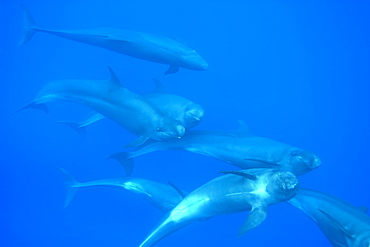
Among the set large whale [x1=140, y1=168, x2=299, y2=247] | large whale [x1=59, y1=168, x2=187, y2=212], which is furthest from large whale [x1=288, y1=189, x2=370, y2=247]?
large whale [x1=59, y1=168, x2=187, y2=212]

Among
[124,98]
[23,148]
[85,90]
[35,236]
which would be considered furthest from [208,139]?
[23,148]

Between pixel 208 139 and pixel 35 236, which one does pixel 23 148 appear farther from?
pixel 208 139

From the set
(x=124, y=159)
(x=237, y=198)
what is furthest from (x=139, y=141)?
(x=237, y=198)

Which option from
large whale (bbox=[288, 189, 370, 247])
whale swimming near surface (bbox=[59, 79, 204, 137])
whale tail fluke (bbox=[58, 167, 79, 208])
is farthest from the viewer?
whale tail fluke (bbox=[58, 167, 79, 208])

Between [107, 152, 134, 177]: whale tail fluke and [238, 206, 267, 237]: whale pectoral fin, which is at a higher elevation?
[107, 152, 134, 177]: whale tail fluke

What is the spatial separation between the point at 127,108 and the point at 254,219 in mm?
2452

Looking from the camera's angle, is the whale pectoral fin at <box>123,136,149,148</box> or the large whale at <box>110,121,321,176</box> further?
the large whale at <box>110,121,321,176</box>

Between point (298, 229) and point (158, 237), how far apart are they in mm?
6008

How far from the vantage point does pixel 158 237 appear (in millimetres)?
4238

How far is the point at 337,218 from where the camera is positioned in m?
4.55

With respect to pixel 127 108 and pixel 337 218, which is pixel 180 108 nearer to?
pixel 127 108

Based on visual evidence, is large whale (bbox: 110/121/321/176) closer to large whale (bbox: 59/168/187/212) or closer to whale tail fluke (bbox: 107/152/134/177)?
whale tail fluke (bbox: 107/152/134/177)

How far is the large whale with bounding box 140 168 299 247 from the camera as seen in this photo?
3721mm

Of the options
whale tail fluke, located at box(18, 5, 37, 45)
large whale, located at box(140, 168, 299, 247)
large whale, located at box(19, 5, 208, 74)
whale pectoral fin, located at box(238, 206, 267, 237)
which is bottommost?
whale pectoral fin, located at box(238, 206, 267, 237)
